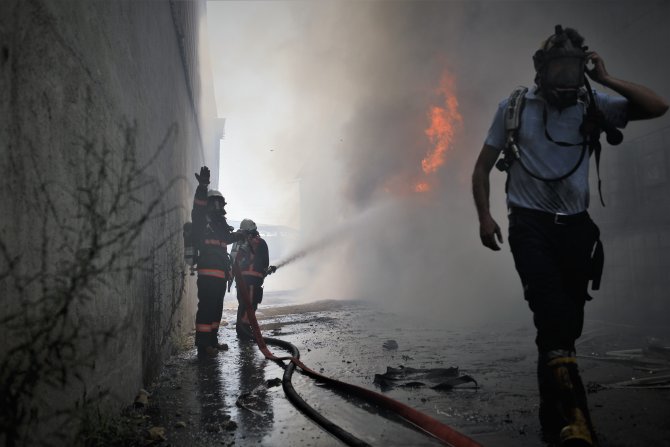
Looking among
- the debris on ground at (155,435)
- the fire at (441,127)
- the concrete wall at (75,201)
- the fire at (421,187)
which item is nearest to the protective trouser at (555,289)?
the debris on ground at (155,435)

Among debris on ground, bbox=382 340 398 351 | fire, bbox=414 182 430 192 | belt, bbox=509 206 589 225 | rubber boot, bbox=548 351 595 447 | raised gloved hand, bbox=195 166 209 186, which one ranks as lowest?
debris on ground, bbox=382 340 398 351

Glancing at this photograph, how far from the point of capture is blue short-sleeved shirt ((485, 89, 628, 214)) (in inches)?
92.2

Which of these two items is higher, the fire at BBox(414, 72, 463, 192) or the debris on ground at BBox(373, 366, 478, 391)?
the fire at BBox(414, 72, 463, 192)

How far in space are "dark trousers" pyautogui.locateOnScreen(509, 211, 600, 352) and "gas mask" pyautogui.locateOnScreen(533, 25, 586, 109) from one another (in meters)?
0.68

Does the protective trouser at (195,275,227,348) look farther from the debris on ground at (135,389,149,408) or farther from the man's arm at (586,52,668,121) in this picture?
the man's arm at (586,52,668,121)

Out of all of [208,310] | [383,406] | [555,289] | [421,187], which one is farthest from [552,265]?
[421,187]

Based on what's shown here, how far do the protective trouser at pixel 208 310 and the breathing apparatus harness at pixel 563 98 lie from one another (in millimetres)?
4057

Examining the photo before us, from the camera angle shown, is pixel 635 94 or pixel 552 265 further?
pixel 635 94

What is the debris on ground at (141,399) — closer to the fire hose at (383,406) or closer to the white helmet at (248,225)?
the fire hose at (383,406)

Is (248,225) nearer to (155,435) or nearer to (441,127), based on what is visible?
(155,435)

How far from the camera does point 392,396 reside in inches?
119

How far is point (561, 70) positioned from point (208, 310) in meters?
4.54

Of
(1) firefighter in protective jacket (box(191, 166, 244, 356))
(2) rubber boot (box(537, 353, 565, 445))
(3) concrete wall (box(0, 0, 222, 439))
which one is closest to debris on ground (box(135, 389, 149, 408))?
(3) concrete wall (box(0, 0, 222, 439))

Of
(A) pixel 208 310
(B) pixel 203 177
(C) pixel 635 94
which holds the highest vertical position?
(B) pixel 203 177
